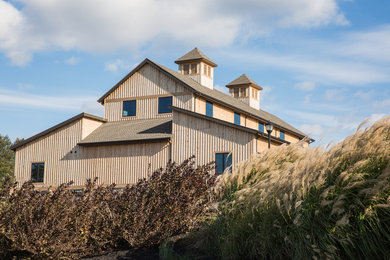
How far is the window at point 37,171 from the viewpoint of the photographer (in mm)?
29328

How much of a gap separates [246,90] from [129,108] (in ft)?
51.0

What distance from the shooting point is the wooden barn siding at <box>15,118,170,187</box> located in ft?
87.1

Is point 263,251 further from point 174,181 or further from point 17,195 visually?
point 17,195

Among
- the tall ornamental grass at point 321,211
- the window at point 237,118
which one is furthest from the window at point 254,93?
the tall ornamental grass at point 321,211

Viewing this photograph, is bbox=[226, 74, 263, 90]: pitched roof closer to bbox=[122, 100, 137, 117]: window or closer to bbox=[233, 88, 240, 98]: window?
bbox=[233, 88, 240, 98]: window

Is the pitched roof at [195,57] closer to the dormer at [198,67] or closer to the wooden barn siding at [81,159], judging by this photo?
the dormer at [198,67]

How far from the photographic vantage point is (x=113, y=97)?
1296 inches

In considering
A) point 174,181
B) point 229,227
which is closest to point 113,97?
point 174,181

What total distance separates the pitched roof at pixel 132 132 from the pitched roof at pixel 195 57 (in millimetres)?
8055

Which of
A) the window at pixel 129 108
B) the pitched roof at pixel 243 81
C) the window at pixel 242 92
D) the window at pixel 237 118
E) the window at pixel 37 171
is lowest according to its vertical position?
the window at pixel 37 171

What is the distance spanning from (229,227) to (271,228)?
97 cm

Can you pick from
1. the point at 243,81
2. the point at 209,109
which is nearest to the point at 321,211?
the point at 209,109

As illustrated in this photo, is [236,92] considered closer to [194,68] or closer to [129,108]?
[194,68]

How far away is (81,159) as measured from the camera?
28.4 meters
